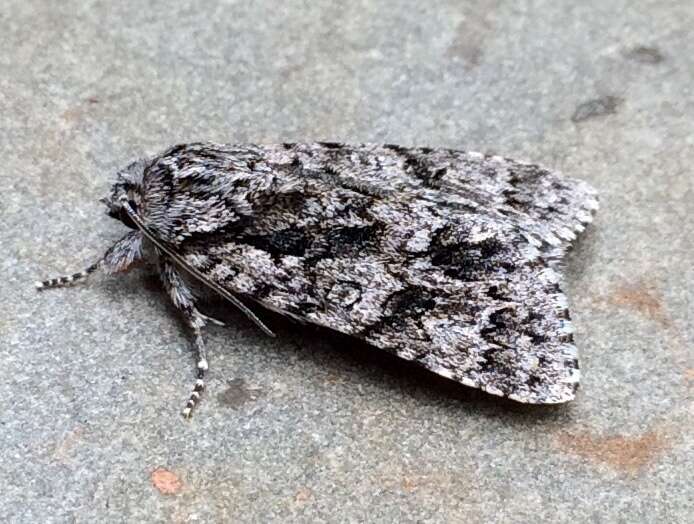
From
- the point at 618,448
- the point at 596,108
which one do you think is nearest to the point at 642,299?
the point at 618,448

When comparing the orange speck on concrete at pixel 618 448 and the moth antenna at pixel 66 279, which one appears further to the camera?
the moth antenna at pixel 66 279

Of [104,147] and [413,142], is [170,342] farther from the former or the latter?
[413,142]

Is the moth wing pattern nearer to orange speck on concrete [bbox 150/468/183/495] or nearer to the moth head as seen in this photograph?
the moth head

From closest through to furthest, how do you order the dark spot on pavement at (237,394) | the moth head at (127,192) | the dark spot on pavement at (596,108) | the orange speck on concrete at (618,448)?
the orange speck on concrete at (618,448) → the dark spot on pavement at (237,394) → the moth head at (127,192) → the dark spot on pavement at (596,108)

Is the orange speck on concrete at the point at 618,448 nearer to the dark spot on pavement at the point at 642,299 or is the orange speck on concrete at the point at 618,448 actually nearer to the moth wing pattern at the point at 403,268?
the moth wing pattern at the point at 403,268

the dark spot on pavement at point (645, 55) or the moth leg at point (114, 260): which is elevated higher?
the dark spot on pavement at point (645, 55)

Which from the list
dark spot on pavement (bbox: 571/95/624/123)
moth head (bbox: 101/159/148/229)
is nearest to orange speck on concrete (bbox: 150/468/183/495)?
moth head (bbox: 101/159/148/229)

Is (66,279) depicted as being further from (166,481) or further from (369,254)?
(369,254)

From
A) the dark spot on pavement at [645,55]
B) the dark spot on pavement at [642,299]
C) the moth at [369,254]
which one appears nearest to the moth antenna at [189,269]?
the moth at [369,254]
